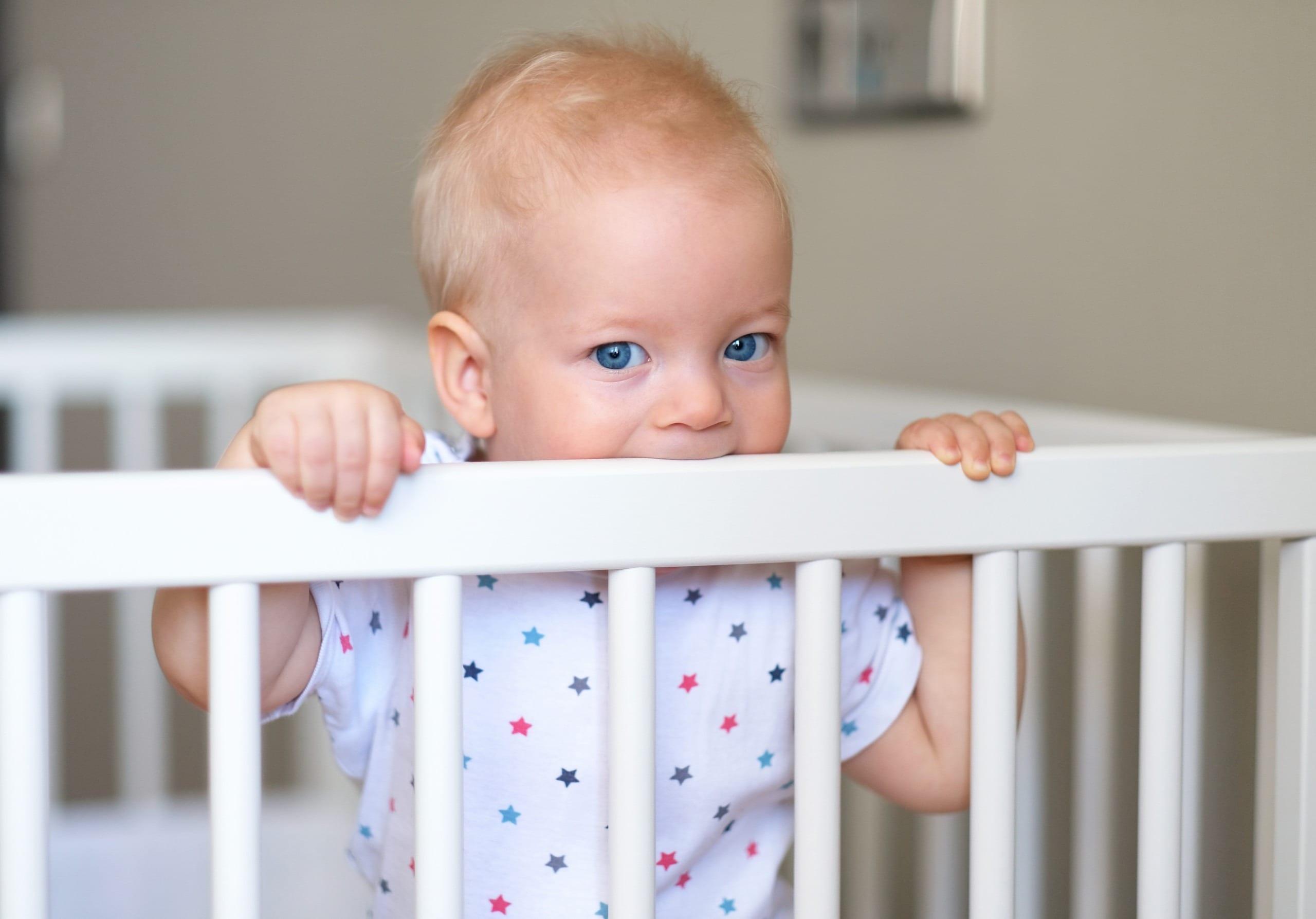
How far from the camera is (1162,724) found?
0.62 metres

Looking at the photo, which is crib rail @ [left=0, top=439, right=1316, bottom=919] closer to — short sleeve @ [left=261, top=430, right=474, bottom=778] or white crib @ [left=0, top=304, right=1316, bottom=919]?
white crib @ [left=0, top=304, right=1316, bottom=919]

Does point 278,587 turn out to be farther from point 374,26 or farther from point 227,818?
point 374,26

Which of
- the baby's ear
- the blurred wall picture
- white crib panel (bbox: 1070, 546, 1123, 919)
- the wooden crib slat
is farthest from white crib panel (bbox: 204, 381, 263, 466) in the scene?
white crib panel (bbox: 1070, 546, 1123, 919)

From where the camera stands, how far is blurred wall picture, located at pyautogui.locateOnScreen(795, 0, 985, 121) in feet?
3.93

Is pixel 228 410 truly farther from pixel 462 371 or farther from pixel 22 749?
pixel 22 749

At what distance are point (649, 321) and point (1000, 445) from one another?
0.61ft

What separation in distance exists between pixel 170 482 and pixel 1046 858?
860mm

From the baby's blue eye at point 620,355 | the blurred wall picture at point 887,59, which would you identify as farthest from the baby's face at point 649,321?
the blurred wall picture at point 887,59

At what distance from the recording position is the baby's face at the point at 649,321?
70 cm

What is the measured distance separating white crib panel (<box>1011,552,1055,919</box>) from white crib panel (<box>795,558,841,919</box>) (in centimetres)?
23

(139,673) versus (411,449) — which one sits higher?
(411,449)

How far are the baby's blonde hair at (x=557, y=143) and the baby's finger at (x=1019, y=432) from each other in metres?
0.17

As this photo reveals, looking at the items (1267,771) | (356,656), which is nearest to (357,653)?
(356,656)

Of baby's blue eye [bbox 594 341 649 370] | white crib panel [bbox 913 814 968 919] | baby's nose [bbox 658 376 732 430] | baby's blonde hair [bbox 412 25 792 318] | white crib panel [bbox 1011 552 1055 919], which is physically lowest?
white crib panel [bbox 913 814 968 919]
